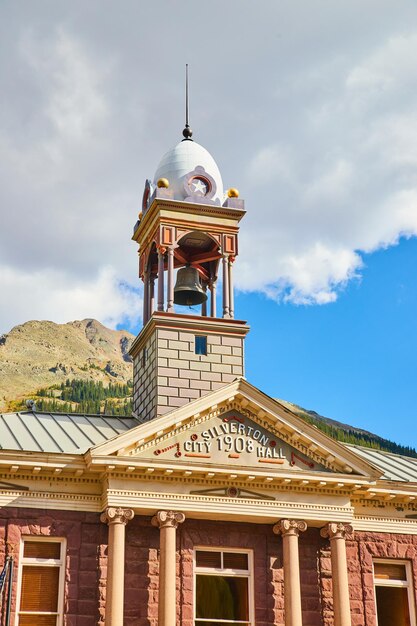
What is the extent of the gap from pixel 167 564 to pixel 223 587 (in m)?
2.22

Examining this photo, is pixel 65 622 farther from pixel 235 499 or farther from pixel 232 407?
pixel 232 407

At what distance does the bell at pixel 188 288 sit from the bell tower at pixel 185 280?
0.11 ft

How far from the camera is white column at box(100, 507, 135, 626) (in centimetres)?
2458

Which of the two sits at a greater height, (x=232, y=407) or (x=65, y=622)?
(x=232, y=407)

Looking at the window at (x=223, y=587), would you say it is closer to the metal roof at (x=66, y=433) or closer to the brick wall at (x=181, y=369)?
the metal roof at (x=66, y=433)

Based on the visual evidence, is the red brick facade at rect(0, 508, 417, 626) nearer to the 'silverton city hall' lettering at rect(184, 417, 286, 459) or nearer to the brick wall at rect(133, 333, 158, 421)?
the 'silverton city hall' lettering at rect(184, 417, 286, 459)

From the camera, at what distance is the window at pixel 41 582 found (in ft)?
82.6

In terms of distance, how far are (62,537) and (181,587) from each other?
334cm

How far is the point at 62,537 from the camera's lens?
2605 cm

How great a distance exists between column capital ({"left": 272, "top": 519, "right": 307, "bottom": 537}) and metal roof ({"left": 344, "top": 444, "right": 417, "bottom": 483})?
3296 mm

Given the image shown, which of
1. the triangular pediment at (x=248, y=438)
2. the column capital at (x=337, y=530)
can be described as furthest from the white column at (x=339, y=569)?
the triangular pediment at (x=248, y=438)

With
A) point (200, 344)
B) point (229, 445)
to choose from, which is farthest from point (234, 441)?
point (200, 344)

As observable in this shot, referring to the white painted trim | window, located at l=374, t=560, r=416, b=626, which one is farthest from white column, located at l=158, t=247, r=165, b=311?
window, located at l=374, t=560, r=416, b=626

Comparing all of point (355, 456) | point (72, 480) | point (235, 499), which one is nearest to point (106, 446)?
point (72, 480)
